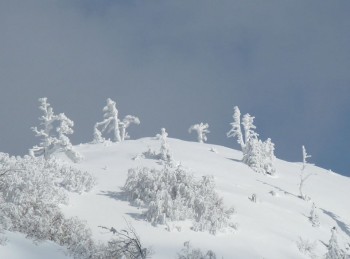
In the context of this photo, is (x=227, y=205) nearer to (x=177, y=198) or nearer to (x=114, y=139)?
(x=177, y=198)

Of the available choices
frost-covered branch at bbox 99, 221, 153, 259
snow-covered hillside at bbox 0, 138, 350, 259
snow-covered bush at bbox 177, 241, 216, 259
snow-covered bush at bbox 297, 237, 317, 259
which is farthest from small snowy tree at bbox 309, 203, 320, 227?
frost-covered branch at bbox 99, 221, 153, 259

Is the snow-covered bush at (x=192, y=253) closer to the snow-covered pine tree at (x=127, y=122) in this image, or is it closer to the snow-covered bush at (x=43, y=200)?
the snow-covered bush at (x=43, y=200)

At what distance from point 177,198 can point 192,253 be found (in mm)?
5495

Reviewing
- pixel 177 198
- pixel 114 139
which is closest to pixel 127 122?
pixel 114 139

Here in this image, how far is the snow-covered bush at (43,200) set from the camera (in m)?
21.2

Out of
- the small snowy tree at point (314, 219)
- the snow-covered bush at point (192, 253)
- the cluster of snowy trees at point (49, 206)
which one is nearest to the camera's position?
the cluster of snowy trees at point (49, 206)

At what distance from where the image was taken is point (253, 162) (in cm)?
4631

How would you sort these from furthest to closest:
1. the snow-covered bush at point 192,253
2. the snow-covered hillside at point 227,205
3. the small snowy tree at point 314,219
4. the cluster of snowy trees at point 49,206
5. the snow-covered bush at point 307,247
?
1. the small snowy tree at point 314,219
2. the snow-covered bush at point 307,247
3. the snow-covered hillside at point 227,205
4. the snow-covered bush at point 192,253
5. the cluster of snowy trees at point 49,206

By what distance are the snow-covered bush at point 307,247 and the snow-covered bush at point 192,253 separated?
6.07 m

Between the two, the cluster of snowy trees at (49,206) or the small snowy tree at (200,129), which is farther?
the small snowy tree at (200,129)

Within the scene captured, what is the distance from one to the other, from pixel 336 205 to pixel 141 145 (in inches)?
613

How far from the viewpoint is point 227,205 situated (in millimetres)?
30062

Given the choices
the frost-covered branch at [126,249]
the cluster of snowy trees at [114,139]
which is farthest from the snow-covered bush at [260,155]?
the frost-covered branch at [126,249]

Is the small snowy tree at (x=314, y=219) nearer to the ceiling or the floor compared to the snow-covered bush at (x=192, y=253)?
nearer to the ceiling
